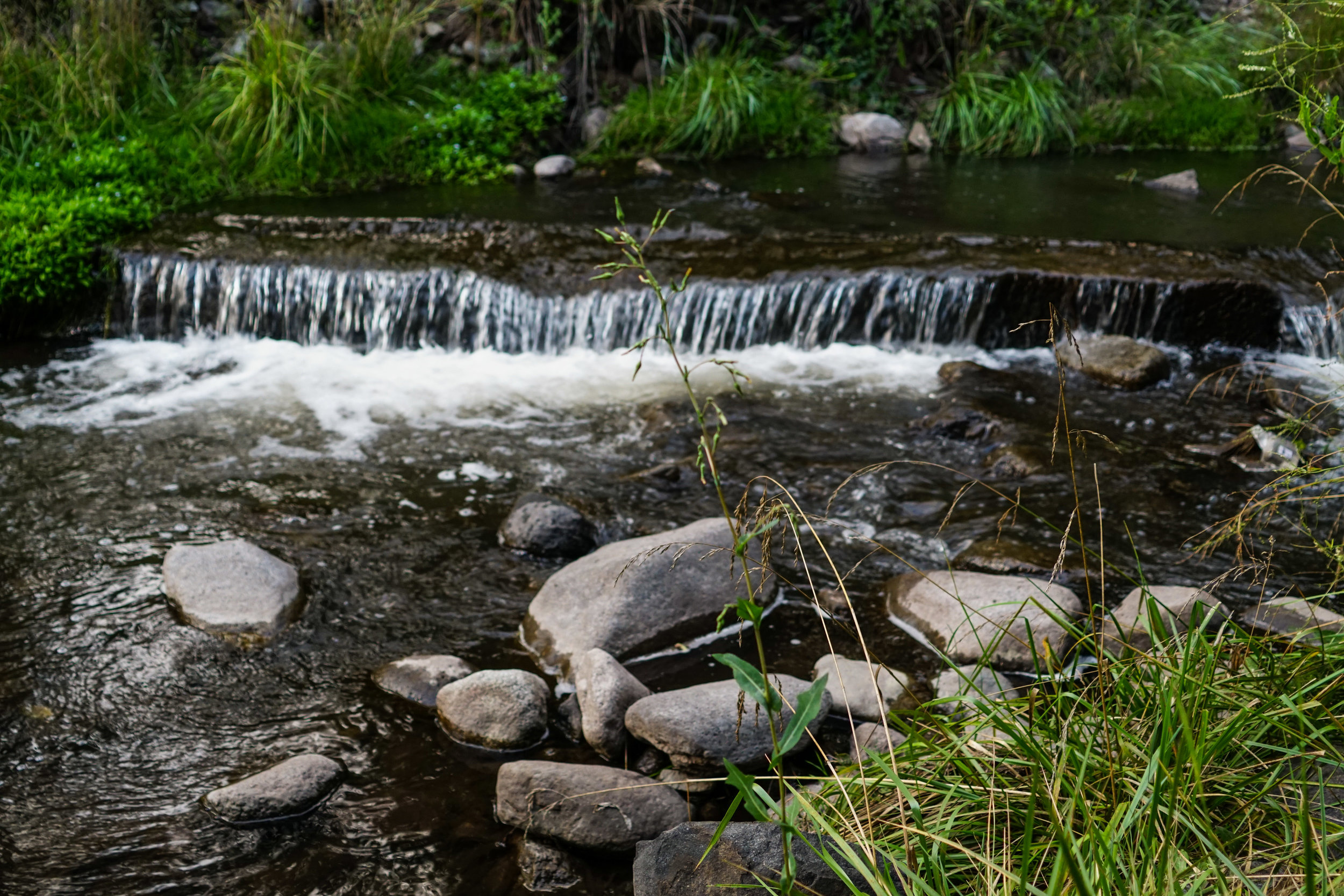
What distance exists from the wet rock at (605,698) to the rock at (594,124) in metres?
7.75

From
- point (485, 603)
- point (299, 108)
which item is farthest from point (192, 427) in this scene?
point (299, 108)

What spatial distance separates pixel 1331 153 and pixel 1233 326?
4896 millimetres

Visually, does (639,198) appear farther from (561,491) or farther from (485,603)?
(485,603)

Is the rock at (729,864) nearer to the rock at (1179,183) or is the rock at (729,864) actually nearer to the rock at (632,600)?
the rock at (632,600)

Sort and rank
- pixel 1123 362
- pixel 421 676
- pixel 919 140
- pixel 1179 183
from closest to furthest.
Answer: pixel 421 676, pixel 1123 362, pixel 1179 183, pixel 919 140

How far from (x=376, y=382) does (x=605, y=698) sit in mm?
3845

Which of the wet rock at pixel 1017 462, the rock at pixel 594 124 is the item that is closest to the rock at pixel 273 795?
the wet rock at pixel 1017 462

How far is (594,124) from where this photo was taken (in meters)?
10.4

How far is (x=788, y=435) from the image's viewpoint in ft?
18.4

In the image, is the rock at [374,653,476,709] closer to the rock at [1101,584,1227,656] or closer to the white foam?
the rock at [1101,584,1227,656]

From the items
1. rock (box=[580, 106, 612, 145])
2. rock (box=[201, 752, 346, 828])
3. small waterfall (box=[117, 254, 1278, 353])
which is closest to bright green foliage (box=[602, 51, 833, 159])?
rock (box=[580, 106, 612, 145])

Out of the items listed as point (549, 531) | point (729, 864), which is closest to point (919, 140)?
point (549, 531)

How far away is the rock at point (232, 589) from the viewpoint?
3.86 meters

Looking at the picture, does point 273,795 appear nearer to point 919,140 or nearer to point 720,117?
point 720,117
